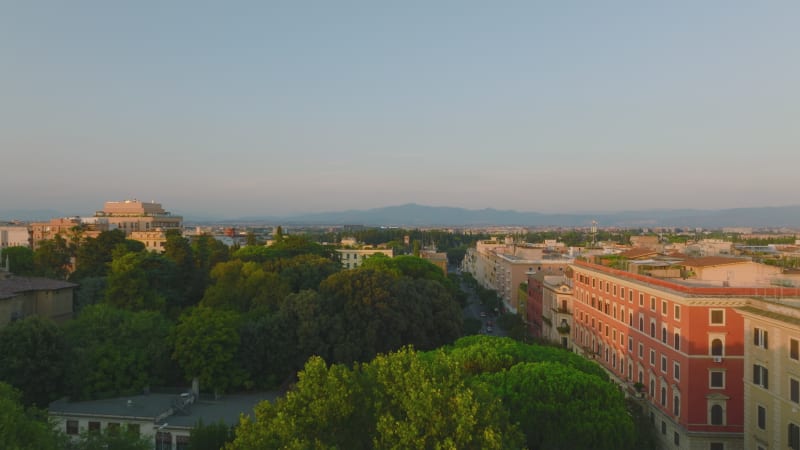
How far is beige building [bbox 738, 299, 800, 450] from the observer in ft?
76.0

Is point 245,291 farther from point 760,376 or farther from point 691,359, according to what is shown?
point 760,376

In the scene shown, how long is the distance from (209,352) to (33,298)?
18.7m

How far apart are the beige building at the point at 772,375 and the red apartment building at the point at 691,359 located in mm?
4441

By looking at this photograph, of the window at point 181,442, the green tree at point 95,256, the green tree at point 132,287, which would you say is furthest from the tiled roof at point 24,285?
the window at point 181,442

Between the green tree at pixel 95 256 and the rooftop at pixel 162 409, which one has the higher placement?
the green tree at pixel 95 256

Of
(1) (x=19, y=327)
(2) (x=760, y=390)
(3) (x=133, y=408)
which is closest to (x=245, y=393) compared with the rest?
(3) (x=133, y=408)

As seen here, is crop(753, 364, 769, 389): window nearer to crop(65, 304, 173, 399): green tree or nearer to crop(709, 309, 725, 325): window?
crop(709, 309, 725, 325): window

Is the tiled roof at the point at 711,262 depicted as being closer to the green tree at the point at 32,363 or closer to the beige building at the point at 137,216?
the green tree at the point at 32,363

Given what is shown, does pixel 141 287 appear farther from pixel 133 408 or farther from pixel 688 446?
pixel 688 446

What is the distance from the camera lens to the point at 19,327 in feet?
110

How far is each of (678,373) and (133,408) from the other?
29.2m

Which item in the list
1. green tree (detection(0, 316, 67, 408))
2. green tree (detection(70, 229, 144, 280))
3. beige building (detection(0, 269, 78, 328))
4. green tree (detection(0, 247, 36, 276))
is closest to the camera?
green tree (detection(0, 316, 67, 408))

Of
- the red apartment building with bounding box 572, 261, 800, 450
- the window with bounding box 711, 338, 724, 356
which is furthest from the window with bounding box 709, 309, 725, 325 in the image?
the window with bounding box 711, 338, 724, 356

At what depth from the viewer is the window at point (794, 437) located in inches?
897
